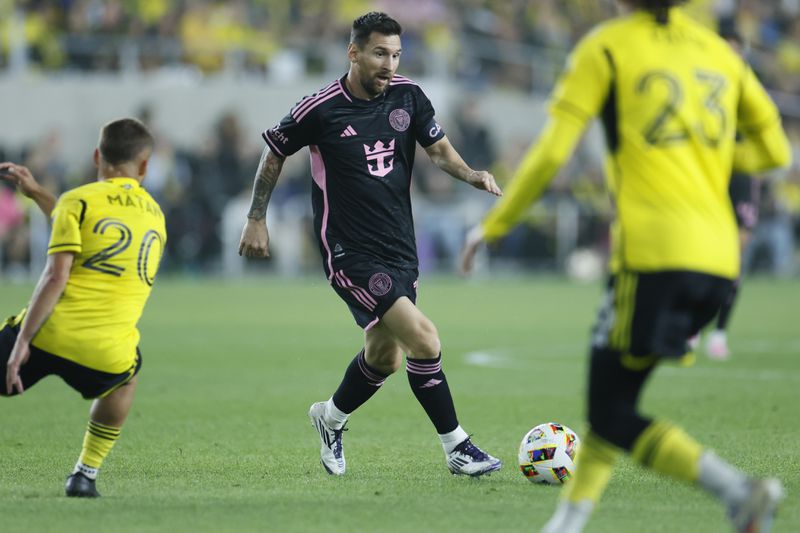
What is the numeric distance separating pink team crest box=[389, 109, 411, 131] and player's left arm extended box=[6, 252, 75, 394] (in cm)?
207

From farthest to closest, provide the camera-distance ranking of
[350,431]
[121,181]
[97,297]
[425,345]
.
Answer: [350,431], [425,345], [121,181], [97,297]

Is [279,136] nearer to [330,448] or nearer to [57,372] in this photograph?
[330,448]

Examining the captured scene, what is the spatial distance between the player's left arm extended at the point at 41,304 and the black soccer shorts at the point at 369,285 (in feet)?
5.52

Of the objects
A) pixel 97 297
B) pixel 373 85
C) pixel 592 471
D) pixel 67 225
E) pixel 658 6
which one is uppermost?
pixel 658 6

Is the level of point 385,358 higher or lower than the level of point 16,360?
lower

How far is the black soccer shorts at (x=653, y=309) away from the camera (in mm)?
4715

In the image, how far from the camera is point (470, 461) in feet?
22.7

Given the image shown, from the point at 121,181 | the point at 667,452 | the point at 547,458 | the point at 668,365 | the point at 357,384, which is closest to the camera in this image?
the point at 667,452

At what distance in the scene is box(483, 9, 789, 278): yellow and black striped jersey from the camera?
4738 millimetres

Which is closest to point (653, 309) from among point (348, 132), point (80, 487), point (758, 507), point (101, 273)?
point (758, 507)

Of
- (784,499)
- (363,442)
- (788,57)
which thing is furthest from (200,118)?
(784,499)

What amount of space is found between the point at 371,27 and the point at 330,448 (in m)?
2.20

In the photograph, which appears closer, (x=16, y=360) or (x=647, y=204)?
(x=647, y=204)

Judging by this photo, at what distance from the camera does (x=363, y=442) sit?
26.7 feet
